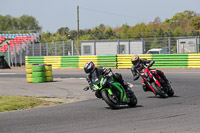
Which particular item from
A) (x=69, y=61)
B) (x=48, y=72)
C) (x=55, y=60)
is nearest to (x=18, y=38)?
(x=55, y=60)

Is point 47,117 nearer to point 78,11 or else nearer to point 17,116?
point 17,116

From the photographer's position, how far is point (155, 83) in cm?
1176

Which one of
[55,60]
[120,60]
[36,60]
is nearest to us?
[120,60]

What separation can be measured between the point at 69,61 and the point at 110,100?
21.7 meters

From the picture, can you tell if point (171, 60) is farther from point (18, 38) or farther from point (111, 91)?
point (18, 38)

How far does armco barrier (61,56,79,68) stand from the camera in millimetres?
30666

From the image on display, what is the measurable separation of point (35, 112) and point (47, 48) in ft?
85.9

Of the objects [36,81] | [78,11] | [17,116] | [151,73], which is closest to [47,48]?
[78,11]

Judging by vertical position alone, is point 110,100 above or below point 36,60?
below

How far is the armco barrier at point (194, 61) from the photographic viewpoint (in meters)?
25.5

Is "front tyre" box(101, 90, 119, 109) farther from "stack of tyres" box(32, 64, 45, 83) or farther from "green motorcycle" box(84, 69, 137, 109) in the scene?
"stack of tyres" box(32, 64, 45, 83)

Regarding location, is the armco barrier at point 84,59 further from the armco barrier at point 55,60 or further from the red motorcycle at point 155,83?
the red motorcycle at point 155,83

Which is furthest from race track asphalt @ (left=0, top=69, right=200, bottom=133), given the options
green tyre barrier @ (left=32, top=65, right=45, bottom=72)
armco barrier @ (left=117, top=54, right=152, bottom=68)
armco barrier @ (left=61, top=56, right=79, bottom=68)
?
armco barrier @ (left=61, top=56, right=79, bottom=68)

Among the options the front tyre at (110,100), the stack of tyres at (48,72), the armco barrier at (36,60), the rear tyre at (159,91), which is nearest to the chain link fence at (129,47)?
the armco barrier at (36,60)
